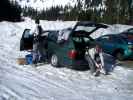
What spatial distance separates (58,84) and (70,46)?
3.13m

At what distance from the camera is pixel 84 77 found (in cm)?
1438

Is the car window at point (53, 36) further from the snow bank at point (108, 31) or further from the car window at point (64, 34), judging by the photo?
the snow bank at point (108, 31)

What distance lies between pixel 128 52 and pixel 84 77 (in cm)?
582

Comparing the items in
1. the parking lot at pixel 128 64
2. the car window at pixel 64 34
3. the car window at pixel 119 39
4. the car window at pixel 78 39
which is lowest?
the parking lot at pixel 128 64

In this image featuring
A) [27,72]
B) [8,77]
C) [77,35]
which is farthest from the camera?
[77,35]

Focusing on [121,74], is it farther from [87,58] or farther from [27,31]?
[27,31]

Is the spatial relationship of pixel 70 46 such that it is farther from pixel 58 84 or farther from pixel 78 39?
pixel 58 84

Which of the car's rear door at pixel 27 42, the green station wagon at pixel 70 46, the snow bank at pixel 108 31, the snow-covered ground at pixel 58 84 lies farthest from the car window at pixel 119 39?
the snow bank at pixel 108 31

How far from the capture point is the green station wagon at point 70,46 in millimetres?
15352

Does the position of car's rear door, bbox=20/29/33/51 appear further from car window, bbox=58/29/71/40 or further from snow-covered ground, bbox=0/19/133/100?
car window, bbox=58/29/71/40

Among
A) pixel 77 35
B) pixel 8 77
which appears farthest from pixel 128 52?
pixel 8 77

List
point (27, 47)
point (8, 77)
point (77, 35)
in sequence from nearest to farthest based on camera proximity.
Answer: point (8, 77) < point (77, 35) < point (27, 47)

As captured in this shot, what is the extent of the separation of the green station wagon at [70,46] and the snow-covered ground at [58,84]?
0.39 m

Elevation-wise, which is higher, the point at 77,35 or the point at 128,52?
the point at 77,35
